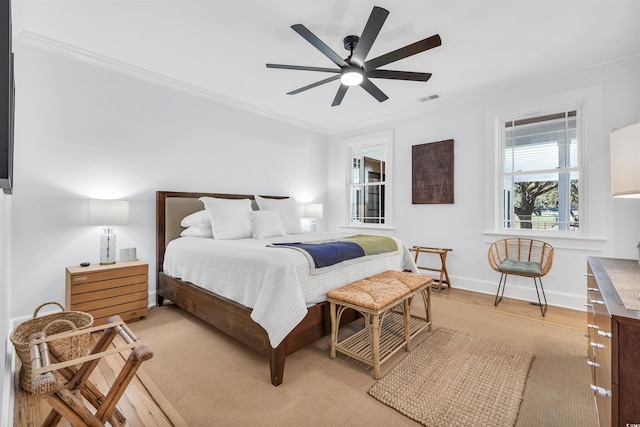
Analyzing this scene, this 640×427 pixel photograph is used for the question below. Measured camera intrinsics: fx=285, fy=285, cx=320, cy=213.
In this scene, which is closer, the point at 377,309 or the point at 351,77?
the point at 377,309

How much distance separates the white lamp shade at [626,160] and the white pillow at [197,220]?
3290mm

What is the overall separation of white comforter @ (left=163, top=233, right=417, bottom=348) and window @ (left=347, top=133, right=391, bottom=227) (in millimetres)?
2179

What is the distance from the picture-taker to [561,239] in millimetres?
3223

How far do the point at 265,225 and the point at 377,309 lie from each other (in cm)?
190

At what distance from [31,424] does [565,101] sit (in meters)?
5.13

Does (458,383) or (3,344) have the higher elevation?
→ (3,344)

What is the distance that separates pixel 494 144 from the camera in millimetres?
3674

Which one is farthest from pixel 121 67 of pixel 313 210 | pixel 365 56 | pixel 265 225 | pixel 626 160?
pixel 626 160

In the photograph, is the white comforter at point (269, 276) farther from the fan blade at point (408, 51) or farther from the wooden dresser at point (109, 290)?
the fan blade at point (408, 51)

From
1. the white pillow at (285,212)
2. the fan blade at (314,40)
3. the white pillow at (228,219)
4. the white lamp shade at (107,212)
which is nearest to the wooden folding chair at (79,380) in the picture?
the white lamp shade at (107,212)

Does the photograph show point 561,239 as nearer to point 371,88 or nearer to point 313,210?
point 371,88

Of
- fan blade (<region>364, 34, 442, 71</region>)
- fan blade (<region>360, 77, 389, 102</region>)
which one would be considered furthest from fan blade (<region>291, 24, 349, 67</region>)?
fan blade (<region>360, 77, 389, 102</region>)

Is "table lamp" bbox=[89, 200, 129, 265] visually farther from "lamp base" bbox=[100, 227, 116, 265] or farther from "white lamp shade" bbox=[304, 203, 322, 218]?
"white lamp shade" bbox=[304, 203, 322, 218]

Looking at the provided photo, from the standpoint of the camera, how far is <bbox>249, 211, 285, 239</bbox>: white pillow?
3.29 m
